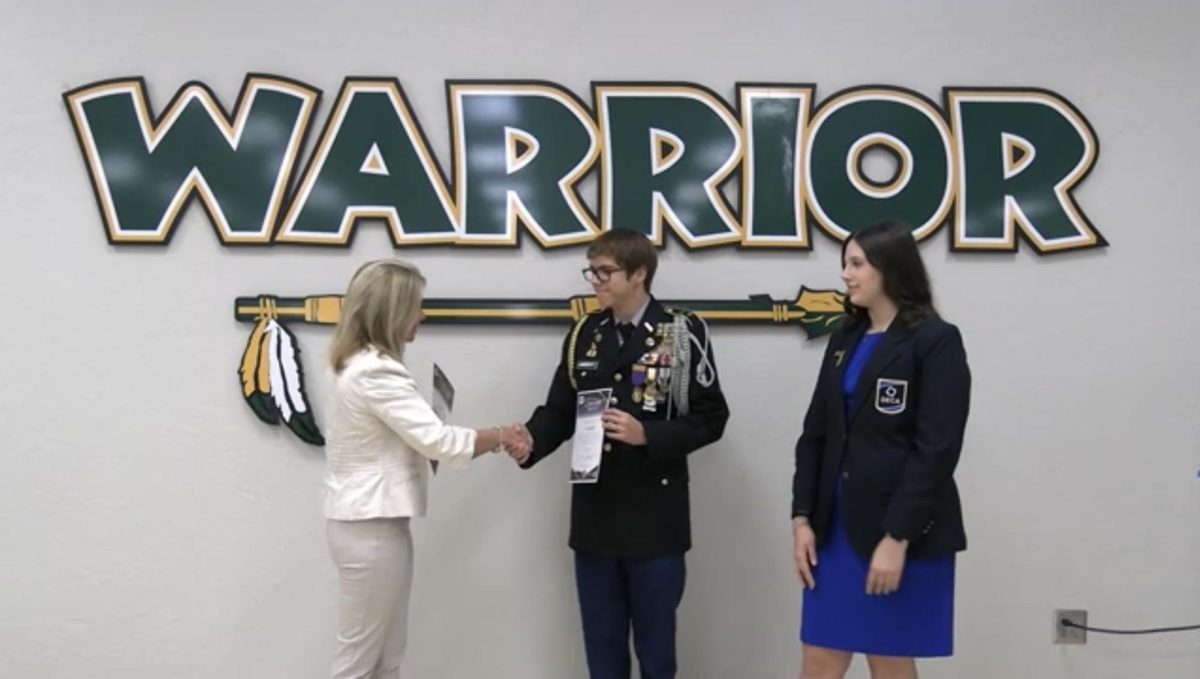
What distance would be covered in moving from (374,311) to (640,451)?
2.58 feet

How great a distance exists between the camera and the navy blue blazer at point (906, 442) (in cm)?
200

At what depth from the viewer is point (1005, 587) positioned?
9.62 feet

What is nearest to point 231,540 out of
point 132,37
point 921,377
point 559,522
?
point 559,522

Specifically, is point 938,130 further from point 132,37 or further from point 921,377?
point 132,37

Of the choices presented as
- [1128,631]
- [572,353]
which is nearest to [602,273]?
[572,353]

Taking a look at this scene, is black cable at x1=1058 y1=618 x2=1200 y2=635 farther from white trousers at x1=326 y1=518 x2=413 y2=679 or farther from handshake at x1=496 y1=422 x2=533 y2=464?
white trousers at x1=326 y1=518 x2=413 y2=679

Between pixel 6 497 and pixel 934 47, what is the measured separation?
3.23 meters

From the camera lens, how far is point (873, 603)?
6.90 feet

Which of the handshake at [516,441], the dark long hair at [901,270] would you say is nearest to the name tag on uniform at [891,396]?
the dark long hair at [901,270]

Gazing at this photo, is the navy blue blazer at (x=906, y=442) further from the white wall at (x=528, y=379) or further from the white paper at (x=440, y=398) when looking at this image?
the white paper at (x=440, y=398)

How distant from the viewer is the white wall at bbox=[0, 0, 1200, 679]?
2.86 m

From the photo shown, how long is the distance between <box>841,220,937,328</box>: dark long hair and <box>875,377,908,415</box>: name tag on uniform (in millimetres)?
140

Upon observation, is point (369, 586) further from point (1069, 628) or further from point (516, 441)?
point (1069, 628)

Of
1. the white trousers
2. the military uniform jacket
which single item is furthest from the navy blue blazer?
the white trousers
